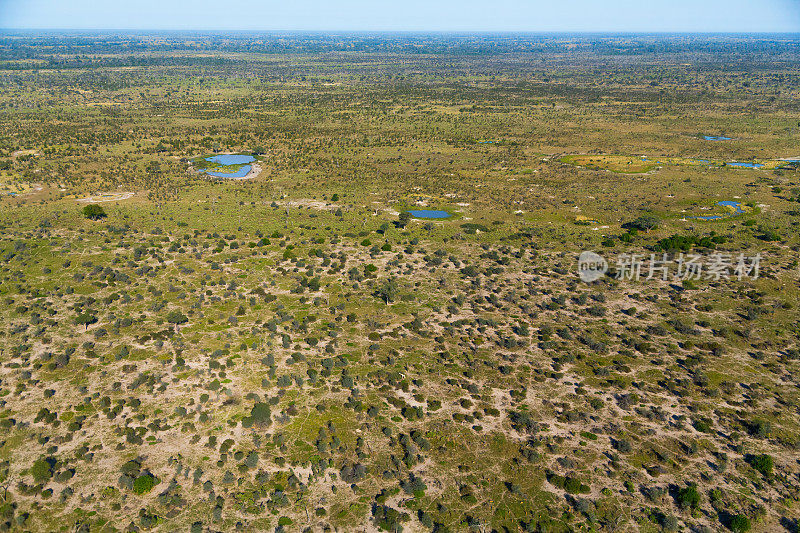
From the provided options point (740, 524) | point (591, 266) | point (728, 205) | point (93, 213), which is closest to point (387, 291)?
point (591, 266)

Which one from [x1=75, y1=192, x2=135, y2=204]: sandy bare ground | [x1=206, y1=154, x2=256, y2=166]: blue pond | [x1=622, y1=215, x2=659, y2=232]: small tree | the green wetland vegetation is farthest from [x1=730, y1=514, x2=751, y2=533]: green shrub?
[x1=206, y1=154, x2=256, y2=166]: blue pond

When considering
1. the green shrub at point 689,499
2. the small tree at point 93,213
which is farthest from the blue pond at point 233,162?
the green shrub at point 689,499

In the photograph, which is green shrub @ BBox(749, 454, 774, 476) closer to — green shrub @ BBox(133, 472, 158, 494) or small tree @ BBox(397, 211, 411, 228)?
green shrub @ BBox(133, 472, 158, 494)

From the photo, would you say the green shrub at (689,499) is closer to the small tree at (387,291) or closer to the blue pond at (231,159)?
the small tree at (387,291)

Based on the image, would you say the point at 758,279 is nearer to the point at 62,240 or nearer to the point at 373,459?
the point at 373,459

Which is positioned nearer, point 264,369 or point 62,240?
point 264,369

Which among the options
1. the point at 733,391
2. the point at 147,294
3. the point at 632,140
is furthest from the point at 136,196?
the point at 632,140
